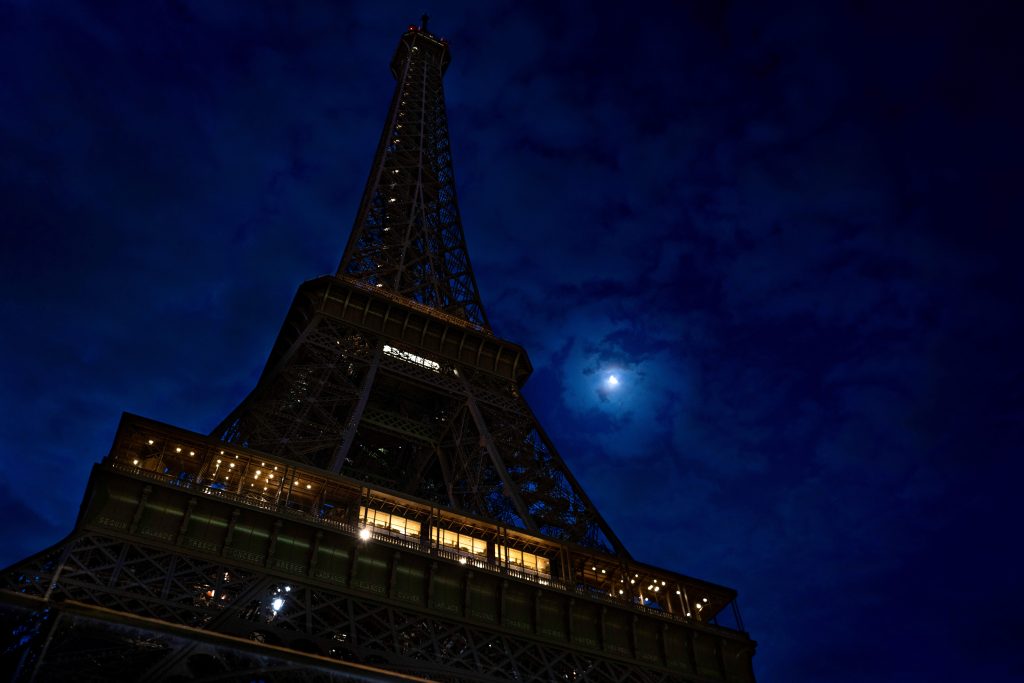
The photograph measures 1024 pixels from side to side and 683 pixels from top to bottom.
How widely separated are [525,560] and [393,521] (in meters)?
4.67

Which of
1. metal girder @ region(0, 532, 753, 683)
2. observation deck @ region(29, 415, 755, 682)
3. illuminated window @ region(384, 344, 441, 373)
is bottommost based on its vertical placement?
metal girder @ region(0, 532, 753, 683)

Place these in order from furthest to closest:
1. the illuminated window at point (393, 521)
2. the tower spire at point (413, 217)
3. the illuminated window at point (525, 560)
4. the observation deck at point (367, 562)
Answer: the tower spire at point (413, 217) → the illuminated window at point (525, 560) → the illuminated window at point (393, 521) → the observation deck at point (367, 562)

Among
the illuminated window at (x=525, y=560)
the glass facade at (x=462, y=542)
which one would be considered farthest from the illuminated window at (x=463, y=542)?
the illuminated window at (x=525, y=560)

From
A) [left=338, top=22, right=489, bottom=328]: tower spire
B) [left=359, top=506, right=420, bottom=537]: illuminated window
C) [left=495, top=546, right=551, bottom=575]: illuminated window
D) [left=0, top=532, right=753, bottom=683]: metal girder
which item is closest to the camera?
[left=0, top=532, right=753, bottom=683]: metal girder

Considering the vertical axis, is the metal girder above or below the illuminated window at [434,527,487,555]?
below

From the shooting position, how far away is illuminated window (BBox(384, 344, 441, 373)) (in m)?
35.2

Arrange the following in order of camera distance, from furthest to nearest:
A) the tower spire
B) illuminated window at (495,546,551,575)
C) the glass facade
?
1. the tower spire
2. illuminated window at (495,546,551,575)
3. the glass facade

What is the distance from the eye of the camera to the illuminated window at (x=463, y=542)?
24.2 m

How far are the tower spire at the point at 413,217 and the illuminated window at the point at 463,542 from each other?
16923 millimetres

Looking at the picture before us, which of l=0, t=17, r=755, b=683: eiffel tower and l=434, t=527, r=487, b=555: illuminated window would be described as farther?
l=434, t=527, r=487, b=555: illuminated window

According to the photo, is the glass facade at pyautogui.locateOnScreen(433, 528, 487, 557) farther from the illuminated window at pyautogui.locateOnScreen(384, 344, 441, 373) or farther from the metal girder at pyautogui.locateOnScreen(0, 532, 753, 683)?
the illuminated window at pyautogui.locateOnScreen(384, 344, 441, 373)

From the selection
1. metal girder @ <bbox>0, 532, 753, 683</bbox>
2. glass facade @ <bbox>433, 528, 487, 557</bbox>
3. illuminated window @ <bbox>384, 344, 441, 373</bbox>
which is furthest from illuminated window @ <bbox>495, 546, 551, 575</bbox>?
illuminated window @ <bbox>384, 344, 441, 373</bbox>

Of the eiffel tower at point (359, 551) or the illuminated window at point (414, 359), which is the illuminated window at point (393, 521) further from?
the illuminated window at point (414, 359)

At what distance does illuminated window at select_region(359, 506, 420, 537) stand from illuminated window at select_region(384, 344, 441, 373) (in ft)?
39.2
